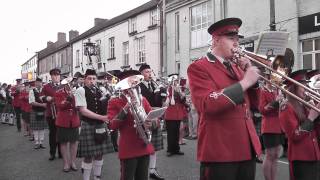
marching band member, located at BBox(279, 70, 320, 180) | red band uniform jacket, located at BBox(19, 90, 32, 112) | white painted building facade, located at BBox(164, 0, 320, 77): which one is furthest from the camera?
white painted building facade, located at BBox(164, 0, 320, 77)

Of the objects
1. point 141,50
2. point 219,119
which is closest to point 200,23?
point 141,50

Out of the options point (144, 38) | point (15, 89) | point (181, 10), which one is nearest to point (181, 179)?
point (15, 89)

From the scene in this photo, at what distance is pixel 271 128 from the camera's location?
6738mm

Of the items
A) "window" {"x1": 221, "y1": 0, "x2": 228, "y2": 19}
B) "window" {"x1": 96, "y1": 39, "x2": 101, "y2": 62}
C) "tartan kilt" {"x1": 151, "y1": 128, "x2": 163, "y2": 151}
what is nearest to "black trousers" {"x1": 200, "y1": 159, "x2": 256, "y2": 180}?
"tartan kilt" {"x1": 151, "y1": 128, "x2": 163, "y2": 151}

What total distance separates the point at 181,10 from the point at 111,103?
1929 centimetres

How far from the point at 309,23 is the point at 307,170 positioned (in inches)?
471

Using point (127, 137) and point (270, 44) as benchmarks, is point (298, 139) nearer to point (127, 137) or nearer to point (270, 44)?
point (270, 44)

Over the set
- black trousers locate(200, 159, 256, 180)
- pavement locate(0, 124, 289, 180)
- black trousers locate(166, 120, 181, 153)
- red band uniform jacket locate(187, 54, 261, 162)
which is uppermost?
red band uniform jacket locate(187, 54, 261, 162)

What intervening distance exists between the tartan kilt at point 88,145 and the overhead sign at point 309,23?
36.4ft

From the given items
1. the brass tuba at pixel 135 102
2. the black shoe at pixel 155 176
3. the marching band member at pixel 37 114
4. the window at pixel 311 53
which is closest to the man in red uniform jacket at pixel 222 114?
the brass tuba at pixel 135 102

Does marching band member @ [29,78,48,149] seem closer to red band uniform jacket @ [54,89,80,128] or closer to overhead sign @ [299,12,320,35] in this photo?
red band uniform jacket @ [54,89,80,128]

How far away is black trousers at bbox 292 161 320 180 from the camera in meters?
4.54

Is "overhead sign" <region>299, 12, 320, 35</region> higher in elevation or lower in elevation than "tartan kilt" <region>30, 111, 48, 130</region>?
higher

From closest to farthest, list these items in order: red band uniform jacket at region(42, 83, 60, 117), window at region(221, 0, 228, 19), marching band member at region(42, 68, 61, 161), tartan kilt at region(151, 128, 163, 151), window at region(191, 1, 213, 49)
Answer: tartan kilt at region(151, 128, 163, 151) < marching band member at region(42, 68, 61, 161) < red band uniform jacket at region(42, 83, 60, 117) < window at region(221, 0, 228, 19) < window at region(191, 1, 213, 49)
